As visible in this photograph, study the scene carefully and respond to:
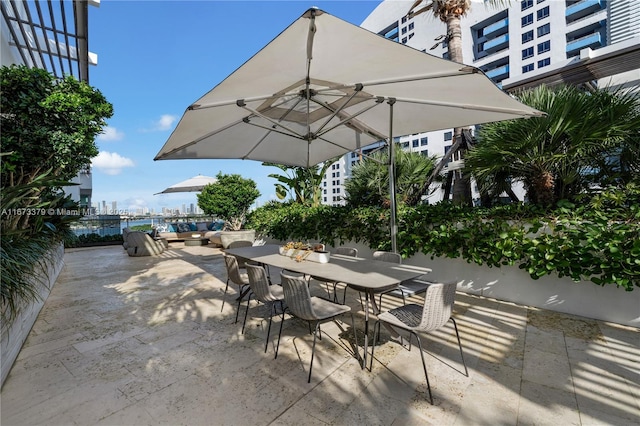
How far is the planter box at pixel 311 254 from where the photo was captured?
12.0 ft

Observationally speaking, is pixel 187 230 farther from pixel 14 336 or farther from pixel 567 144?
pixel 567 144

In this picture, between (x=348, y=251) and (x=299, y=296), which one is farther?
(x=348, y=251)

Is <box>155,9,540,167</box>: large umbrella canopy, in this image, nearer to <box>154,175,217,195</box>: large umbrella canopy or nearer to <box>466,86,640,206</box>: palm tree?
<box>466,86,640,206</box>: palm tree

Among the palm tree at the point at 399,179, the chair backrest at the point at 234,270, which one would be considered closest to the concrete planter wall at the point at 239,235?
the palm tree at the point at 399,179

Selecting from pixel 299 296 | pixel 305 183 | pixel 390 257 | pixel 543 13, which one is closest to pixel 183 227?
pixel 305 183

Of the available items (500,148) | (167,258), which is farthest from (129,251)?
(500,148)

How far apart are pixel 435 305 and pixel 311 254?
1.85 metres

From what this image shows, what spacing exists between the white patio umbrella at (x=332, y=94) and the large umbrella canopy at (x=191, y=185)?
8535 mm

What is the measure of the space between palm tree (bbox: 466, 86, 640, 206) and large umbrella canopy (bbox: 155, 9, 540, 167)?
2.34 feet

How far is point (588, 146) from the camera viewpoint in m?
3.79

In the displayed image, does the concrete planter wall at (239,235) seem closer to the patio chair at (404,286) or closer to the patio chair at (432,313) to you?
the patio chair at (404,286)

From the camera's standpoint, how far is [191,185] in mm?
13086

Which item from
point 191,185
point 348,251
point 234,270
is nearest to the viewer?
point 234,270

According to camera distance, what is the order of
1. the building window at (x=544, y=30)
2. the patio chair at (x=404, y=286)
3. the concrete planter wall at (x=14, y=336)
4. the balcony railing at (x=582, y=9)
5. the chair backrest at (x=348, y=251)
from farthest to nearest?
the building window at (x=544, y=30)
the balcony railing at (x=582, y=9)
the chair backrest at (x=348, y=251)
the patio chair at (x=404, y=286)
the concrete planter wall at (x=14, y=336)
